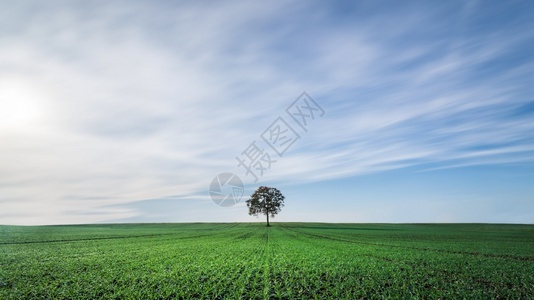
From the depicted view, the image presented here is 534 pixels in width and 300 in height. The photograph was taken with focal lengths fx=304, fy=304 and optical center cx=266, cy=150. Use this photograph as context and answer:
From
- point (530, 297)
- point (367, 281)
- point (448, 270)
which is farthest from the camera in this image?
point (448, 270)

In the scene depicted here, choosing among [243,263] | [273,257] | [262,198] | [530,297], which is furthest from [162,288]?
[262,198]

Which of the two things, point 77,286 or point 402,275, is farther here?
point 402,275

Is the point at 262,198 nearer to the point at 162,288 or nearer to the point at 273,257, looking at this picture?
the point at 273,257

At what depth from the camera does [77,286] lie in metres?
16.9

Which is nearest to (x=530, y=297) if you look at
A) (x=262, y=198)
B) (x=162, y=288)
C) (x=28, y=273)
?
(x=162, y=288)

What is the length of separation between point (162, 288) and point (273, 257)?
40.8 feet

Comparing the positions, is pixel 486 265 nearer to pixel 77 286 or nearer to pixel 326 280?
pixel 326 280

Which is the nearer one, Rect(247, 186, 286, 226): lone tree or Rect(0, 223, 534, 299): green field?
Rect(0, 223, 534, 299): green field

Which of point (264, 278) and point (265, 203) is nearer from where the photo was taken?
point (264, 278)

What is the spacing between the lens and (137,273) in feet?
66.0

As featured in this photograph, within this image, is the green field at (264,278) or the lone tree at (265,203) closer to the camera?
the green field at (264,278)

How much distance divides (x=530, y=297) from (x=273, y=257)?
17.5 meters

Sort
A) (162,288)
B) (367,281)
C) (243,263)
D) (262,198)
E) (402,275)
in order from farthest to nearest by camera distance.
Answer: (262,198) < (243,263) < (402,275) < (367,281) < (162,288)

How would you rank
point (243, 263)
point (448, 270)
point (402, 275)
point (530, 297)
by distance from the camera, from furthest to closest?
point (243, 263), point (448, 270), point (402, 275), point (530, 297)
